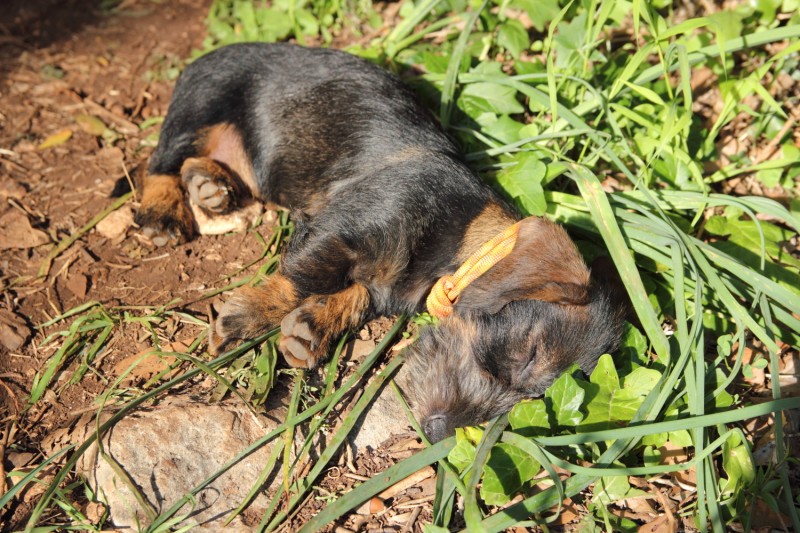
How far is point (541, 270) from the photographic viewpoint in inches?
124

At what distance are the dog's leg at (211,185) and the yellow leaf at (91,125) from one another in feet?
3.78

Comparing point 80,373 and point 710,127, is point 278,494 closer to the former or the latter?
point 80,373

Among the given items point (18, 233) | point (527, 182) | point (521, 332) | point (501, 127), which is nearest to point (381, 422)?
point (521, 332)

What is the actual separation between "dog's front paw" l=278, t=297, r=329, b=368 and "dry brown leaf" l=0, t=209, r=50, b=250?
1.94m

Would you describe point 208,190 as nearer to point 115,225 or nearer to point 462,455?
point 115,225

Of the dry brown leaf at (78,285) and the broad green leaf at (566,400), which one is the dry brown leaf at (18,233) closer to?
the dry brown leaf at (78,285)

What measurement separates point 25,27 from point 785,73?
6.62 m

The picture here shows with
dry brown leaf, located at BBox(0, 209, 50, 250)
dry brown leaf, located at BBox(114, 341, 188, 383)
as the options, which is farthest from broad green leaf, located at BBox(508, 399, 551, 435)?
dry brown leaf, located at BBox(0, 209, 50, 250)

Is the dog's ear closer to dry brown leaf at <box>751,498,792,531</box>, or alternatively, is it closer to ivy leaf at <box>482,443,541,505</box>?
ivy leaf at <box>482,443,541,505</box>

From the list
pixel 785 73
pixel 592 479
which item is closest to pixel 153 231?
pixel 592 479

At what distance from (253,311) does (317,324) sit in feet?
1.23

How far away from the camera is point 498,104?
4.67 metres

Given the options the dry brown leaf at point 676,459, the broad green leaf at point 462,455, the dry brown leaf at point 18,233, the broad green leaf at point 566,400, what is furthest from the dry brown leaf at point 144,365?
the dry brown leaf at point 676,459

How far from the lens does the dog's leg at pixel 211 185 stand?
4.32 meters
